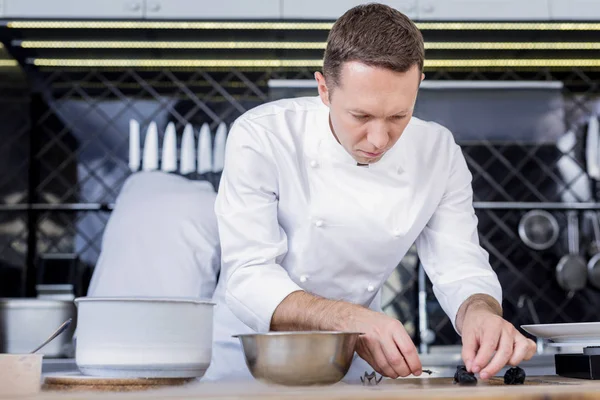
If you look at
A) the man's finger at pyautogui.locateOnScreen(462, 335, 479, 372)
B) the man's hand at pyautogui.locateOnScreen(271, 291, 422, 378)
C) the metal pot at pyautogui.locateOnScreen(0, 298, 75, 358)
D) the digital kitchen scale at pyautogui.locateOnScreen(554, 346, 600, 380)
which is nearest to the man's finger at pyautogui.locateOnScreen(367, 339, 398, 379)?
the man's hand at pyautogui.locateOnScreen(271, 291, 422, 378)

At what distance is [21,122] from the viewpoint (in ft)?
10.9

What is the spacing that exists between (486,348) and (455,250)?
46 cm

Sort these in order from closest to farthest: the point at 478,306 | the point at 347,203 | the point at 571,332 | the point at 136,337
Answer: the point at 136,337 < the point at 571,332 < the point at 478,306 < the point at 347,203

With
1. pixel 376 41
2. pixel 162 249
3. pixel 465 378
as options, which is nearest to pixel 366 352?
pixel 465 378

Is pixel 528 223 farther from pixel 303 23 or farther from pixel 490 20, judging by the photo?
pixel 303 23

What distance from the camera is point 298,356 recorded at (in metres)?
1.06

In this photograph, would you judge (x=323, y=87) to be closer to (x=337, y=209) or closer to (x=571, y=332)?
(x=337, y=209)

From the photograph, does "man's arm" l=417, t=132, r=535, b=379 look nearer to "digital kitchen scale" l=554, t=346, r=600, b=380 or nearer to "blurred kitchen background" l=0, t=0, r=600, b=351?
"digital kitchen scale" l=554, t=346, r=600, b=380

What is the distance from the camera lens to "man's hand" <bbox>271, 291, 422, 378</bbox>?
122cm

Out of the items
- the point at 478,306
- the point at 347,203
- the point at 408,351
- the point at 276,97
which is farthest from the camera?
the point at 276,97

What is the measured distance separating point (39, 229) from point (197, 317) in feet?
7.77

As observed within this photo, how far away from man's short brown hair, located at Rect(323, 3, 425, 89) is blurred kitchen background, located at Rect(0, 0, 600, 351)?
1.69 metres

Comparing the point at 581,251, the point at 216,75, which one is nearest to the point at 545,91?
the point at 581,251

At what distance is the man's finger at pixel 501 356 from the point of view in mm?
1242
